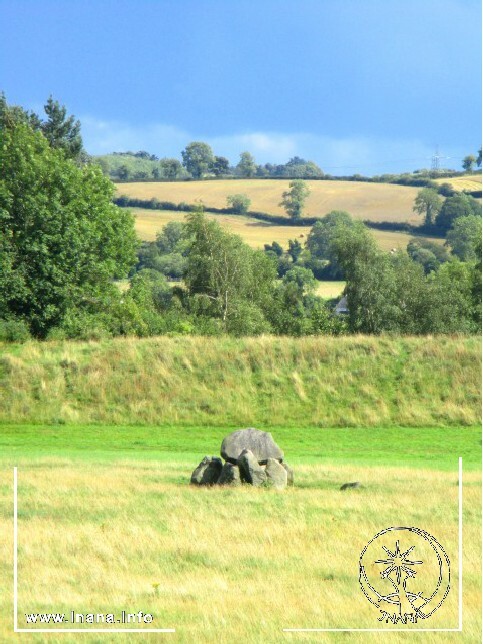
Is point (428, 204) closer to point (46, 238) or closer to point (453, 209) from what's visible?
point (453, 209)

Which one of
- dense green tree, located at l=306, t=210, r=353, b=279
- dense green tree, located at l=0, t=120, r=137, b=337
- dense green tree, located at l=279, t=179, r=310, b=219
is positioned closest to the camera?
dense green tree, located at l=0, t=120, r=137, b=337

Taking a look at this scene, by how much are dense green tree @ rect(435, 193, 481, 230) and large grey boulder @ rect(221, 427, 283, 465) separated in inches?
5487

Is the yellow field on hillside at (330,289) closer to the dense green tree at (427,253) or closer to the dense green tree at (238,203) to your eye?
the dense green tree at (427,253)

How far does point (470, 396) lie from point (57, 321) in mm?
29221

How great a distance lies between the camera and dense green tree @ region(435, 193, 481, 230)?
160 meters

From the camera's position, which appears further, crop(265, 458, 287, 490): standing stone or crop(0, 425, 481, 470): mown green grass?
crop(0, 425, 481, 470): mown green grass

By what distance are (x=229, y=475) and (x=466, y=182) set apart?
171 metres

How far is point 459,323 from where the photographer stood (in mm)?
84250

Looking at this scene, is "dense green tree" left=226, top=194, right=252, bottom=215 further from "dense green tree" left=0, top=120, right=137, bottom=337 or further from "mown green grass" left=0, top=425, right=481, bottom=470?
"mown green grass" left=0, top=425, right=481, bottom=470

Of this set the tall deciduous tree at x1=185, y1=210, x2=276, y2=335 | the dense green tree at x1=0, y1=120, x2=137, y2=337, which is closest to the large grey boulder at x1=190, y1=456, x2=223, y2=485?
the dense green tree at x1=0, y1=120, x2=137, y2=337

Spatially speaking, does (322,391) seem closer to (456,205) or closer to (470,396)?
(470,396)

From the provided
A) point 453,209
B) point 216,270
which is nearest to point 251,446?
point 216,270

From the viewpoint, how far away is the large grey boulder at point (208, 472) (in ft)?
78.5

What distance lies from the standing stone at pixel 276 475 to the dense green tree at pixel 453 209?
140223mm
